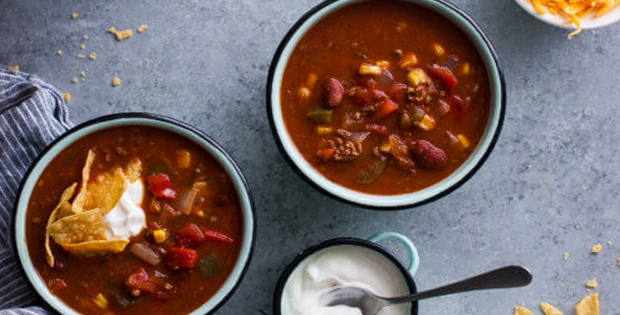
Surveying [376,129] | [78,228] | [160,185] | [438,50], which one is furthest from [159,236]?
[438,50]

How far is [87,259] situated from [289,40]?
1.14 m

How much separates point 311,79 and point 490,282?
1.03 meters

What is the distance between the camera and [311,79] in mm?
3111

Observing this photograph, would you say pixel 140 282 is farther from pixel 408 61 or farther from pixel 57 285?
pixel 408 61

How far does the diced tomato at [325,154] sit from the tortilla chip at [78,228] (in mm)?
866

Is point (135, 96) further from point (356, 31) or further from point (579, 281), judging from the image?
point (579, 281)

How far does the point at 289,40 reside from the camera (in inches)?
120

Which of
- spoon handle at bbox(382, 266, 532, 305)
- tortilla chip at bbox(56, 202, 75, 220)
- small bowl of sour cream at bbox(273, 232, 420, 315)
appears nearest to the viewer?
spoon handle at bbox(382, 266, 532, 305)

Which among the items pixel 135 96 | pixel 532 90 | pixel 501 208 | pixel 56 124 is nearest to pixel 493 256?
pixel 501 208

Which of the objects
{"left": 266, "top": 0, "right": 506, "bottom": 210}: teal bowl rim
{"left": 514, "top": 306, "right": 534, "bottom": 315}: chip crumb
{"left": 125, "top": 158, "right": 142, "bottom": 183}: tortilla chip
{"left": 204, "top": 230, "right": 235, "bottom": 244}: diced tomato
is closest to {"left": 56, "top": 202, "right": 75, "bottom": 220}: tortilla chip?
{"left": 125, "top": 158, "right": 142, "bottom": 183}: tortilla chip

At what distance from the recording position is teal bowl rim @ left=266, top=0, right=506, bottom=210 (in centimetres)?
307

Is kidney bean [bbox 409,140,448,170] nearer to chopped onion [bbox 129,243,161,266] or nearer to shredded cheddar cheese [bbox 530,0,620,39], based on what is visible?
shredded cheddar cheese [bbox 530,0,620,39]

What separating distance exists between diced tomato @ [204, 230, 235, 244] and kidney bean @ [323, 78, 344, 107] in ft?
2.13

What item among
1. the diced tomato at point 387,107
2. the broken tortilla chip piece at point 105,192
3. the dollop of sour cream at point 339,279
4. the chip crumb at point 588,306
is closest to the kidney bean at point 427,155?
the diced tomato at point 387,107
